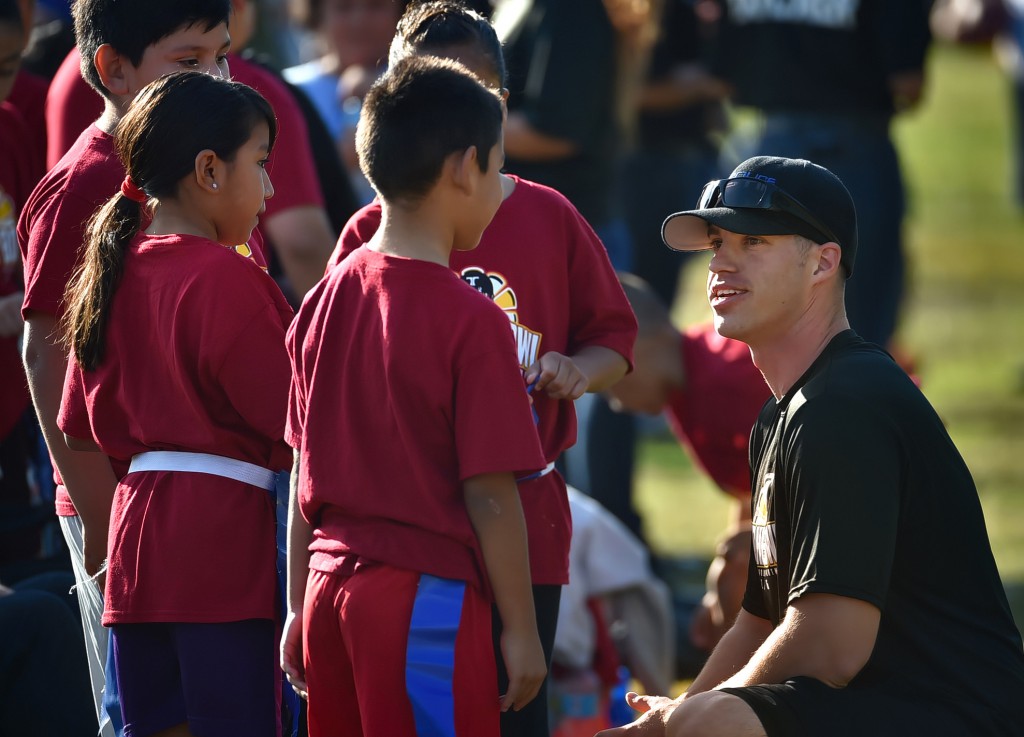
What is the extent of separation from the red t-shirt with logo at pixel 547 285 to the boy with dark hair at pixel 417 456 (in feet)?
1.26

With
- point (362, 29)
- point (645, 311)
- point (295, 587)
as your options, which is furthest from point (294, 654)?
point (362, 29)

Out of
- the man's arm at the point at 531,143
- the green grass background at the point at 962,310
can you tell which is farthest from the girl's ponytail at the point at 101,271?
the man's arm at the point at 531,143

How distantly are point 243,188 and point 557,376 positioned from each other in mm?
701

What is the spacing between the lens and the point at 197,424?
111 inches

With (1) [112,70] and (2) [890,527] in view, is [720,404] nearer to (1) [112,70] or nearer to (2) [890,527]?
(2) [890,527]

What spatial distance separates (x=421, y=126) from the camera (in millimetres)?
2674

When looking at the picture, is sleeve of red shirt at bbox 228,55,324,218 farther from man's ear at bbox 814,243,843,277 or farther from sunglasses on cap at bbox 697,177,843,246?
man's ear at bbox 814,243,843,277

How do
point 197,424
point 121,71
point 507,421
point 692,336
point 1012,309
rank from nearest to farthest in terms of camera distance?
1. point 507,421
2. point 197,424
3. point 121,71
4. point 692,336
5. point 1012,309

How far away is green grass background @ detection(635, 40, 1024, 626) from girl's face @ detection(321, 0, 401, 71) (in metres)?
2.25

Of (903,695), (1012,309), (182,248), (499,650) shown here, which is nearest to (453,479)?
(499,650)

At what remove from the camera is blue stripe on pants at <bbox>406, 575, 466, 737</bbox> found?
2.64 meters

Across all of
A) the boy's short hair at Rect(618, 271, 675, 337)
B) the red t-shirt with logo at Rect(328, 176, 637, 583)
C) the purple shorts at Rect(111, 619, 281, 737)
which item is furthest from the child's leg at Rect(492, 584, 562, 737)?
the boy's short hair at Rect(618, 271, 675, 337)

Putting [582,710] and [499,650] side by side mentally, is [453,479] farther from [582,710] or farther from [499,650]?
[582,710]

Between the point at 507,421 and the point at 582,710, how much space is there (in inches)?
83.5
